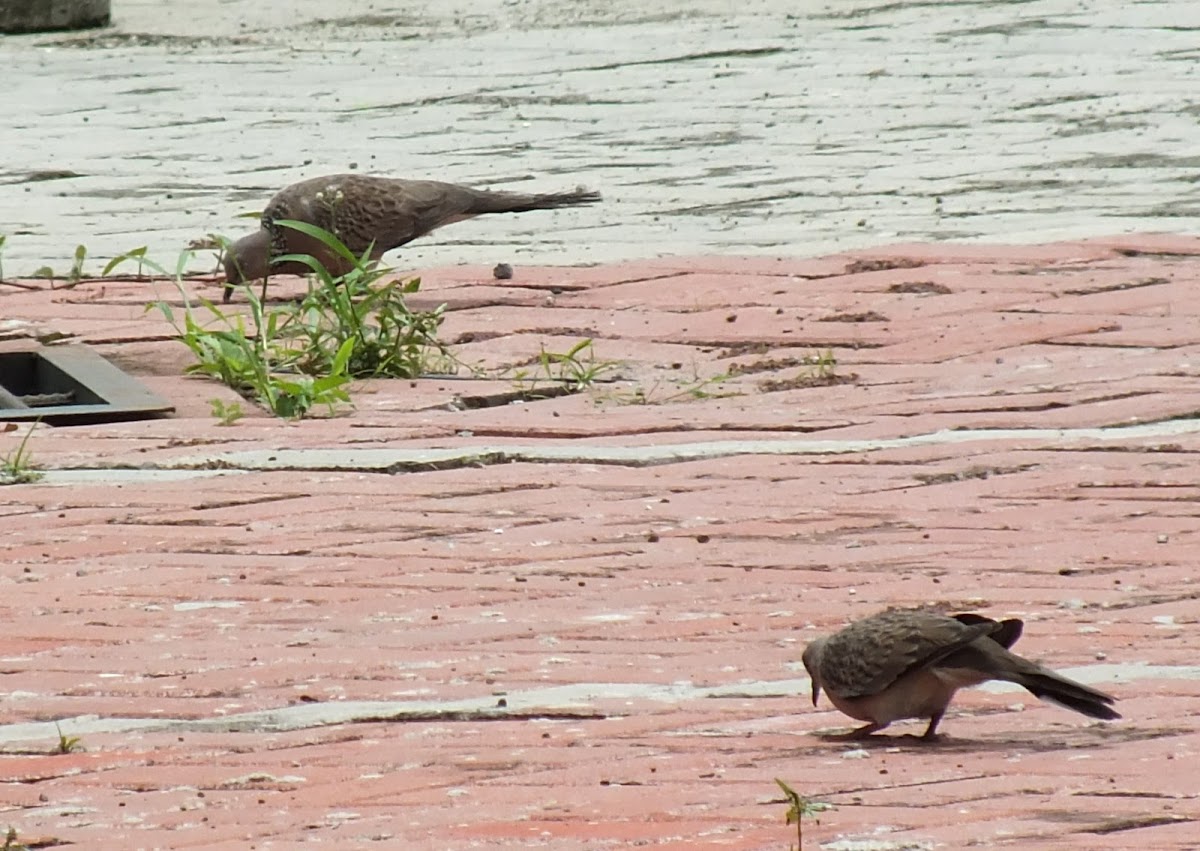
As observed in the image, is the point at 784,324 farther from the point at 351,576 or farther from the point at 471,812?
the point at 471,812

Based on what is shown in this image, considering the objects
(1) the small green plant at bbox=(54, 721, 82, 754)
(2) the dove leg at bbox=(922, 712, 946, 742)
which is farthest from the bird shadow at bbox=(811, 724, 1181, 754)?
(1) the small green plant at bbox=(54, 721, 82, 754)

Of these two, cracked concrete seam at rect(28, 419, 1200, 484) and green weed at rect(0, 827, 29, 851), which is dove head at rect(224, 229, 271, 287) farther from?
green weed at rect(0, 827, 29, 851)

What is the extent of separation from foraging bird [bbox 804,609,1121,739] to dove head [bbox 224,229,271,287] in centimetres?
368

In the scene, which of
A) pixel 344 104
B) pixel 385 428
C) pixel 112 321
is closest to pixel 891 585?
pixel 385 428

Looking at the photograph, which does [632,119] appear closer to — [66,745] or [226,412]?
[226,412]

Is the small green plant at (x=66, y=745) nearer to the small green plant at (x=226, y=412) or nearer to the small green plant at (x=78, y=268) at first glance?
the small green plant at (x=226, y=412)

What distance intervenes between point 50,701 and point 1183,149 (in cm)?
631

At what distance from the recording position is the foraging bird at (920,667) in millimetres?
3250

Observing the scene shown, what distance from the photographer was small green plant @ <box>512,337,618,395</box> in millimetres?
5871

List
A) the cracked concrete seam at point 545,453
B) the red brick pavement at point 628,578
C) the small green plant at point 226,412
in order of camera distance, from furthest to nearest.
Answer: the small green plant at point 226,412 < the cracked concrete seam at point 545,453 < the red brick pavement at point 628,578

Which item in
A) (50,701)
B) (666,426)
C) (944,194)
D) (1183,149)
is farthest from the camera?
(1183,149)

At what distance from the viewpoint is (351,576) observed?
4.21 metres

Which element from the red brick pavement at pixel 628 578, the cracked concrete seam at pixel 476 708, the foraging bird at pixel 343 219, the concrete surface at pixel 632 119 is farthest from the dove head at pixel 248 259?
the cracked concrete seam at pixel 476 708

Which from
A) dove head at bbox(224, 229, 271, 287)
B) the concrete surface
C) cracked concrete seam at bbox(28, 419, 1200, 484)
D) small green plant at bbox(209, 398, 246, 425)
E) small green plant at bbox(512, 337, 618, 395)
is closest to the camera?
cracked concrete seam at bbox(28, 419, 1200, 484)
